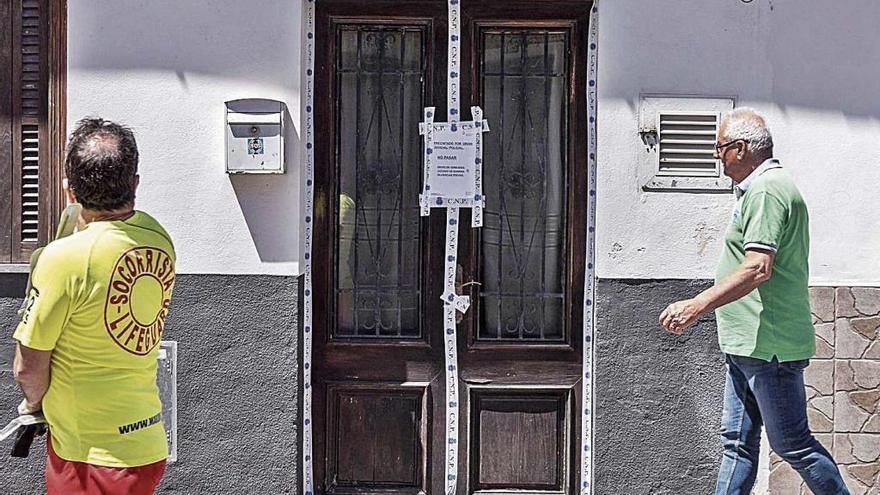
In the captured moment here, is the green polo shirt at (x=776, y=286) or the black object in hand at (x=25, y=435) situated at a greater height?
the green polo shirt at (x=776, y=286)

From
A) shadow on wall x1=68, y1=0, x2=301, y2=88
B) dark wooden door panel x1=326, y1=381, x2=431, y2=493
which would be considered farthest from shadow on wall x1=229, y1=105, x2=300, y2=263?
dark wooden door panel x1=326, y1=381, x2=431, y2=493

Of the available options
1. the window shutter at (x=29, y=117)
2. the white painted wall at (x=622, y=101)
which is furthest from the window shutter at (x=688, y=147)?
the window shutter at (x=29, y=117)

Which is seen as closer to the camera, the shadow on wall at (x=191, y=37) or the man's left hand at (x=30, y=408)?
the man's left hand at (x=30, y=408)

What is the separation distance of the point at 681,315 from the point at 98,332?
221 cm

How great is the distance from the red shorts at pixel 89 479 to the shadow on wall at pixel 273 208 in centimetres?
191

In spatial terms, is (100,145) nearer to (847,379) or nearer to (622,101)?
(622,101)

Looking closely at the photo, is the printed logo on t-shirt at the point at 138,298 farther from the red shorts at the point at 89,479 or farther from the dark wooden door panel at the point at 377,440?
the dark wooden door panel at the point at 377,440

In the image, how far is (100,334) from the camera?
2953mm

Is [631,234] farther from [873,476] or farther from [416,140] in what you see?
[873,476]

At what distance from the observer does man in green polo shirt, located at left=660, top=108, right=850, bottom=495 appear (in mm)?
4098

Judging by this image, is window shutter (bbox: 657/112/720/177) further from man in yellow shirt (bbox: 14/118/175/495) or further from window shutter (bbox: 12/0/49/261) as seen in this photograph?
window shutter (bbox: 12/0/49/261)

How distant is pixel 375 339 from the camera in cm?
507

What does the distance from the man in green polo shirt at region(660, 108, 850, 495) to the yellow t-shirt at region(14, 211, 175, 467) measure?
206 cm

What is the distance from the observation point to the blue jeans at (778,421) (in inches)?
165
